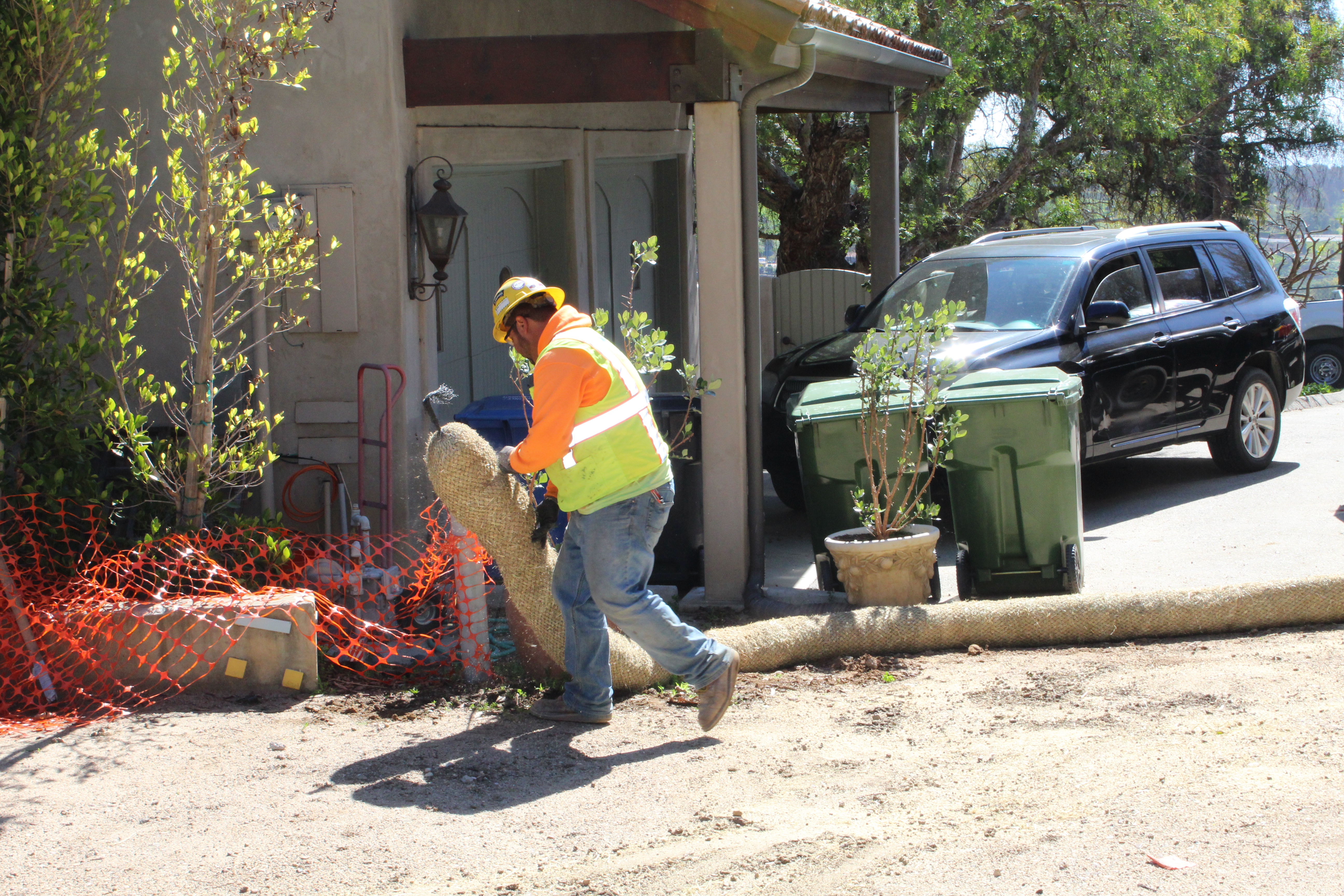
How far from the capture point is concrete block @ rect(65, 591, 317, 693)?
496 cm

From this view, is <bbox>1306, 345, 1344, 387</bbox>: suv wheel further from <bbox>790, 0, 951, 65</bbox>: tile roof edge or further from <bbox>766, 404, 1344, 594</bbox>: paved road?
<bbox>790, 0, 951, 65</bbox>: tile roof edge

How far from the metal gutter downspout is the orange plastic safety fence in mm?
1544

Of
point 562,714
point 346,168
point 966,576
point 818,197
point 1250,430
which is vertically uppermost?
point 818,197

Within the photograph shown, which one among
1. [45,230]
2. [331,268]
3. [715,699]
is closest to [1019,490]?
[715,699]

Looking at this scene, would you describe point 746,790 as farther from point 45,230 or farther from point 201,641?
point 45,230

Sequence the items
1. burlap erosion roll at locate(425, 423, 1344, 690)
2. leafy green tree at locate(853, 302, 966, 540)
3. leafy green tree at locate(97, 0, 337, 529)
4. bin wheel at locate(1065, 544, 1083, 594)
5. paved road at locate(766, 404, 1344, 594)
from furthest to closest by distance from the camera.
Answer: paved road at locate(766, 404, 1344, 594) < bin wheel at locate(1065, 544, 1083, 594) < leafy green tree at locate(853, 302, 966, 540) < burlap erosion roll at locate(425, 423, 1344, 690) < leafy green tree at locate(97, 0, 337, 529)

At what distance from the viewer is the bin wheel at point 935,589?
6012 mm

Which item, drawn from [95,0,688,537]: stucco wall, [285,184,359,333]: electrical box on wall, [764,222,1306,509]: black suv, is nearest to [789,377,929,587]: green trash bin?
[764,222,1306,509]: black suv

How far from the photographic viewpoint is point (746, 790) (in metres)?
4.14

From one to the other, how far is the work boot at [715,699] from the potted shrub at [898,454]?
4.53 ft

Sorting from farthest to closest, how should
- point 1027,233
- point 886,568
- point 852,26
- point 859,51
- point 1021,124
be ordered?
1. point 1021,124
2. point 1027,233
3. point 852,26
4. point 859,51
5. point 886,568

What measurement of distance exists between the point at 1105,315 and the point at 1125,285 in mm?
707

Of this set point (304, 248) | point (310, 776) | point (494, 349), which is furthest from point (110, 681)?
point (494, 349)

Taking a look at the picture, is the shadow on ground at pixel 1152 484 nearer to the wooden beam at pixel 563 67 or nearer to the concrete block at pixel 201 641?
the wooden beam at pixel 563 67
